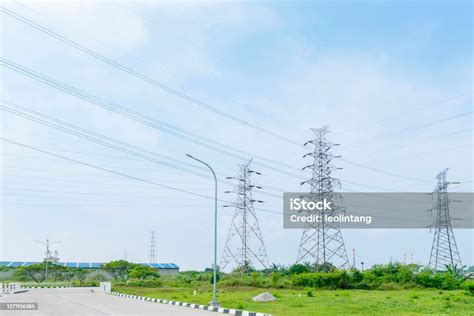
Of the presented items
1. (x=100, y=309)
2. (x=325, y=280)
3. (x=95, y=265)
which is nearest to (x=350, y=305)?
(x=100, y=309)

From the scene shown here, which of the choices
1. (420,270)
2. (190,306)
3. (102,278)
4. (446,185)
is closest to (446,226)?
(446,185)

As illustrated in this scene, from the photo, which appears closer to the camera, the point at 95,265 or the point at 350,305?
the point at 350,305

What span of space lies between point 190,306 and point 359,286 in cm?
2971

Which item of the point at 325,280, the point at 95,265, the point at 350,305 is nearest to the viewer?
the point at 350,305

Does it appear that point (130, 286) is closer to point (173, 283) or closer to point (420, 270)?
point (173, 283)

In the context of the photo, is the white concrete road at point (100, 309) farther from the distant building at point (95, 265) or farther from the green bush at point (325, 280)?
the distant building at point (95, 265)

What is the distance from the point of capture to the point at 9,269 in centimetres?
8444

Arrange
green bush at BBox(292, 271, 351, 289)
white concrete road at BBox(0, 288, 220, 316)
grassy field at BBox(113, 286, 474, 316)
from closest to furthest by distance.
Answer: white concrete road at BBox(0, 288, 220, 316) < grassy field at BBox(113, 286, 474, 316) < green bush at BBox(292, 271, 351, 289)

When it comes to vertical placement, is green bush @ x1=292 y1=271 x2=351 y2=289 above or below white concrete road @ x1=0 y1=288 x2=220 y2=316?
below

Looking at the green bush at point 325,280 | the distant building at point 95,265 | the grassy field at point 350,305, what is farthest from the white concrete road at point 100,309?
the distant building at point 95,265

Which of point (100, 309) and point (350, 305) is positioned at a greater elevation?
point (100, 309)

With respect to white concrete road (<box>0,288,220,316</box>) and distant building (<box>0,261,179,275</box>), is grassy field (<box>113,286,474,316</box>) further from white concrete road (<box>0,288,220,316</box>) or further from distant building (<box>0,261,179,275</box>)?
distant building (<box>0,261,179,275</box>)

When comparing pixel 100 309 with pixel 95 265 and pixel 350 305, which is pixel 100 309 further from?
pixel 95 265

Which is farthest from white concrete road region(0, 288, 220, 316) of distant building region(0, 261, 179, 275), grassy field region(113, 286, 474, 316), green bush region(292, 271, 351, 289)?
distant building region(0, 261, 179, 275)
